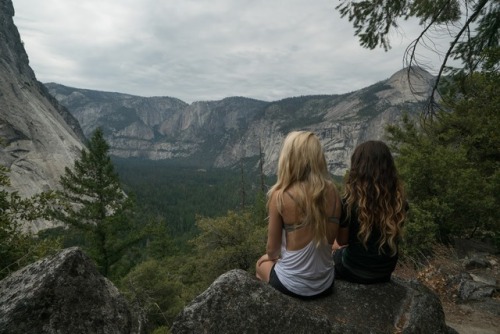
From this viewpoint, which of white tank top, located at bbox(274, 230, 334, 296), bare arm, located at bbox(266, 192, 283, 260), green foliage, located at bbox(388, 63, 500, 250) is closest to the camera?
bare arm, located at bbox(266, 192, 283, 260)

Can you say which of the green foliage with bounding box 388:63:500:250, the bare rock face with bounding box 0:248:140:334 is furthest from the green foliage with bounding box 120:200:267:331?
the bare rock face with bounding box 0:248:140:334

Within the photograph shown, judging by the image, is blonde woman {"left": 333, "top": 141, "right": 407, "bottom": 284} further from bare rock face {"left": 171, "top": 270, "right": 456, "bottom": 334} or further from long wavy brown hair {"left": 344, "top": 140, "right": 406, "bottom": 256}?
bare rock face {"left": 171, "top": 270, "right": 456, "bottom": 334}

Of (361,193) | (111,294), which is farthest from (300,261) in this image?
(111,294)

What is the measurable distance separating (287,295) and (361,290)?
0.94 m

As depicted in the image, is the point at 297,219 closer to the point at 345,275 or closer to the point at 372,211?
the point at 372,211

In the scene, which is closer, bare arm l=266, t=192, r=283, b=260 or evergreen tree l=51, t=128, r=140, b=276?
bare arm l=266, t=192, r=283, b=260

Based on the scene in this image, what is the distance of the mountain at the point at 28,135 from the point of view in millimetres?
75938

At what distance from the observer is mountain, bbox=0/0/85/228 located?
75.9 meters

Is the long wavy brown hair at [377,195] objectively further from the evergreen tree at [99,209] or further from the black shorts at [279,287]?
the evergreen tree at [99,209]

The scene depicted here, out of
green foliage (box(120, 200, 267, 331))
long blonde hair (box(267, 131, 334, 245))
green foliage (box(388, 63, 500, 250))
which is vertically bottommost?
green foliage (box(120, 200, 267, 331))

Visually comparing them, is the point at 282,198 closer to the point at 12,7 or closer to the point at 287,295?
the point at 287,295

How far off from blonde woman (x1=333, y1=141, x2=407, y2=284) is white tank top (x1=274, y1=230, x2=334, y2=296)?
38cm

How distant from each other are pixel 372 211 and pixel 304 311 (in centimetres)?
125

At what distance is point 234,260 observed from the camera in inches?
784
